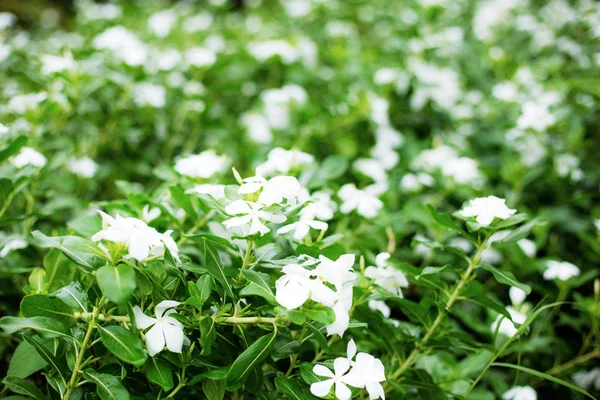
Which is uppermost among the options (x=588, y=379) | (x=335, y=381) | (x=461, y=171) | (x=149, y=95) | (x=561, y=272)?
(x=335, y=381)

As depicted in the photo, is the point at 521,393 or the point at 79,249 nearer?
the point at 79,249

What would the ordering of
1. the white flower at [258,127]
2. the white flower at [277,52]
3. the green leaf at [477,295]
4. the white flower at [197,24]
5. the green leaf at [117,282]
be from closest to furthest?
1. the green leaf at [117,282]
2. the green leaf at [477,295]
3. the white flower at [258,127]
4. the white flower at [277,52]
5. the white flower at [197,24]

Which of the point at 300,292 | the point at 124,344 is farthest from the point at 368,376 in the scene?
the point at 124,344

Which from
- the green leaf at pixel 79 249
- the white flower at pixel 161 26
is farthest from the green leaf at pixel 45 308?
the white flower at pixel 161 26

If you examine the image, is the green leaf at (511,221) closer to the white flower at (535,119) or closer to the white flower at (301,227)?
the white flower at (301,227)

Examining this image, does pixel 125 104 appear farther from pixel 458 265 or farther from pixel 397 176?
pixel 458 265

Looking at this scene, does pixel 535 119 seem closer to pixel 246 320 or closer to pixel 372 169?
pixel 372 169

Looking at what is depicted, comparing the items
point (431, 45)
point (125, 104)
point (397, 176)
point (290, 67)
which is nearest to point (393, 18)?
point (431, 45)
